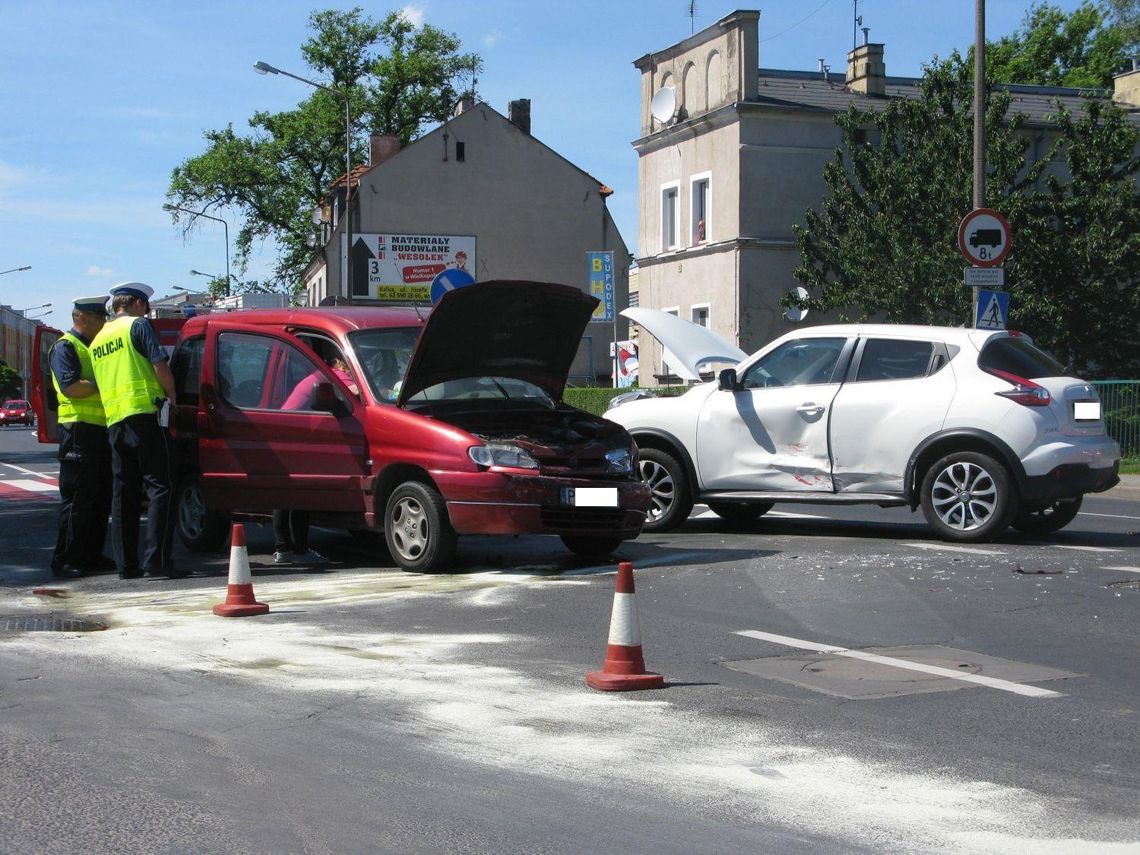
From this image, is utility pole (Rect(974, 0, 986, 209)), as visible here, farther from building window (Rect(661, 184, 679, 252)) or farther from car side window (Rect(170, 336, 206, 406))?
building window (Rect(661, 184, 679, 252))

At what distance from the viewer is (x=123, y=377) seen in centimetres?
1039

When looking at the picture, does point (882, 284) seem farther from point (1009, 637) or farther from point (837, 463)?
point (1009, 637)

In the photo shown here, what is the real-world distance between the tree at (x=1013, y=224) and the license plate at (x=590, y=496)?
24.6 m

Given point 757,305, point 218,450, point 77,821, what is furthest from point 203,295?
point 77,821

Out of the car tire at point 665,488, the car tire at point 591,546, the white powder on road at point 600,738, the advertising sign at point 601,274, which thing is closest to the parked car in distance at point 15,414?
the advertising sign at point 601,274

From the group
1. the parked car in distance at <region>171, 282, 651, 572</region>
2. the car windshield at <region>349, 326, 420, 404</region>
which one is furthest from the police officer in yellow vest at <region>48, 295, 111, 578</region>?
the car windshield at <region>349, 326, 420, 404</region>

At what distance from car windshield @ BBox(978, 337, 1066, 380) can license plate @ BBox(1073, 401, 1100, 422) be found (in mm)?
336

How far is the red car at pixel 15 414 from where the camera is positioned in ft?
299

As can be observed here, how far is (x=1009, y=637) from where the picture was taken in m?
7.64

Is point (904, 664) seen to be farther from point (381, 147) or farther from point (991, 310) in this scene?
point (381, 147)

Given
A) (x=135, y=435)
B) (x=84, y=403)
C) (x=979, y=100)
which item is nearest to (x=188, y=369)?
(x=84, y=403)

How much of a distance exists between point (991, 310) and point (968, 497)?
9.00 metres

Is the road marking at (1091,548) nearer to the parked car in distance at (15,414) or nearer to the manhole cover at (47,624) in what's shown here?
the manhole cover at (47,624)

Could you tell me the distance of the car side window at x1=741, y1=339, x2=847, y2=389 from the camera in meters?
12.0
